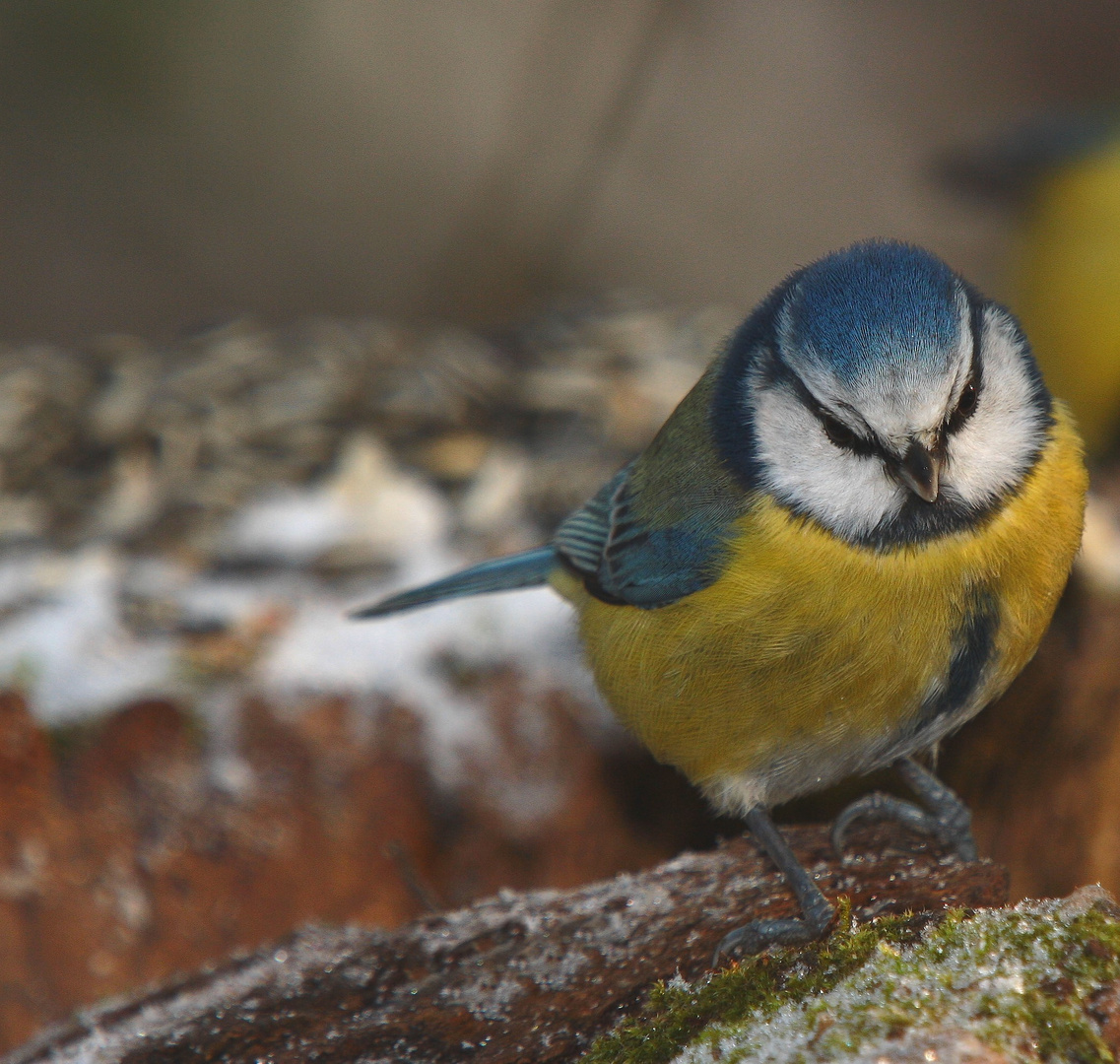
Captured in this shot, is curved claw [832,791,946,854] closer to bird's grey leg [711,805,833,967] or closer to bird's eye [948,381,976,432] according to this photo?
bird's grey leg [711,805,833,967]

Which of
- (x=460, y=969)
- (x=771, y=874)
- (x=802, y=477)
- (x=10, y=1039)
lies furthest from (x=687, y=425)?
(x=10, y=1039)

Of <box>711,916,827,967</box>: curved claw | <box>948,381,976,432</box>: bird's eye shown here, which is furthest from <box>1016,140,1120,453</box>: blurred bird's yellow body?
<box>711,916,827,967</box>: curved claw

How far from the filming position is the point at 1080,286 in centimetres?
352

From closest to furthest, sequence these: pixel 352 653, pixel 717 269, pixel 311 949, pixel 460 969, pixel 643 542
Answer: pixel 460 969 < pixel 311 949 < pixel 643 542 < pixel 352 653 < pixel 717 269

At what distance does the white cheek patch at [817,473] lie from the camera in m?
1.61

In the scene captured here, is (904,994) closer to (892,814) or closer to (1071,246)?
(892,814)

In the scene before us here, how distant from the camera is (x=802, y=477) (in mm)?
1686

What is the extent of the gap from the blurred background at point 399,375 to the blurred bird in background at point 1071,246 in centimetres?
1

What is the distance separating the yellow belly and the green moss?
34cm

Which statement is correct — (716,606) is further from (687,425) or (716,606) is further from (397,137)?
(397,137)

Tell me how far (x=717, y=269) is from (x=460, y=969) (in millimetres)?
3769

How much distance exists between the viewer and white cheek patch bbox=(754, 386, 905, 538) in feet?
5.29

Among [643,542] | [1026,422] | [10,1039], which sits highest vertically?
[1026,422]

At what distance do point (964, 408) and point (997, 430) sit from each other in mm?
89
